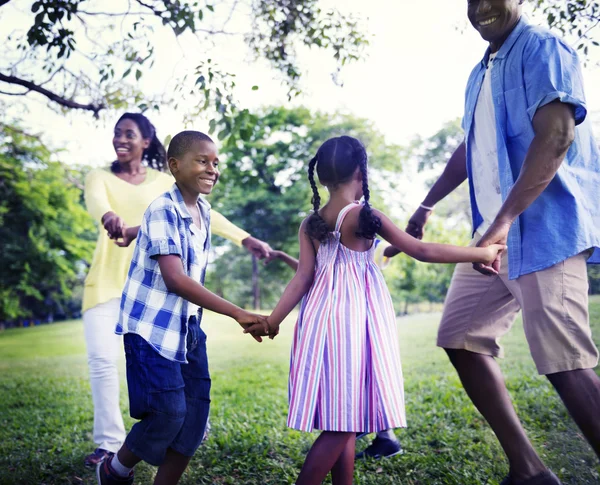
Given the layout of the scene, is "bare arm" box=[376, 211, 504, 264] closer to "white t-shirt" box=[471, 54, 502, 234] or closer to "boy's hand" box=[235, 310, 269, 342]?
"white t-shirt" box=[471, 54, 502, 234]

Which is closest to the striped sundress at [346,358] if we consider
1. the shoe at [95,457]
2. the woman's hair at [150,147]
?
the shoe at [95,457]

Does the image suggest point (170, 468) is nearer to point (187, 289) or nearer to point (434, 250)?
point (187, 289)

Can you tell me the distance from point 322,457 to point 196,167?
1.24 meters

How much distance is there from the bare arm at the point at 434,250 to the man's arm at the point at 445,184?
0.66 metres

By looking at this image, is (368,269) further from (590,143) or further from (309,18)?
(309,18)

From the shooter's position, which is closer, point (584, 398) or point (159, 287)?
point (584, 398)

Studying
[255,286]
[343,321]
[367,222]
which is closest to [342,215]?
[367,222]

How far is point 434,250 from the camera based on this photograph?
2.35 m

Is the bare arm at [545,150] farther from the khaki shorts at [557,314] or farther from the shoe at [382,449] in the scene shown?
the shoe at [382,449]

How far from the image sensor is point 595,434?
2.02 m

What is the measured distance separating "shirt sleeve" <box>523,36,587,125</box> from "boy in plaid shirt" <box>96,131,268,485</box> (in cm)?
127

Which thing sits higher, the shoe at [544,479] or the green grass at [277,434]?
the shoe at [544,479]

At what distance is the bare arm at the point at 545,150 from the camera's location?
6.90 feet

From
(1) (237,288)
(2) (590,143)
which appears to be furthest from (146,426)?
(1) (237,288)
